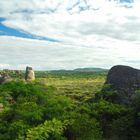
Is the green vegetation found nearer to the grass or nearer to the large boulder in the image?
the large boulder

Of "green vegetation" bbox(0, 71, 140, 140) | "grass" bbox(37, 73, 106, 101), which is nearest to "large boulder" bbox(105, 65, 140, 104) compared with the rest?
"green vegetation" bbox(0, 71, 140, 140)

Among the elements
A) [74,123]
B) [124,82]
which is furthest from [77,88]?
[74,123]

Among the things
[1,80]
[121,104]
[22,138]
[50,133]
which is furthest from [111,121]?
[1,80]

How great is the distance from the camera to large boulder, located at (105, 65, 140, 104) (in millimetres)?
17083

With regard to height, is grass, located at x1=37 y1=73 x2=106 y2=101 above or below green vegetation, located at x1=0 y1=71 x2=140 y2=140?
below

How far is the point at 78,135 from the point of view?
1351 centimetres

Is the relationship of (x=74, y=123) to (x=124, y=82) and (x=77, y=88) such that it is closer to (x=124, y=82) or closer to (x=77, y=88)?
(x=124, y=82)

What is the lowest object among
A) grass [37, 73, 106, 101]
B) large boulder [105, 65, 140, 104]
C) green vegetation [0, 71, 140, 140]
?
grass [37, 73, 106, 101]

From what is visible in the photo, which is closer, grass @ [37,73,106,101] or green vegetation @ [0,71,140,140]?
green vegetation @ [0,71,140,140]

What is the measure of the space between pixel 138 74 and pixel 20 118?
612cm

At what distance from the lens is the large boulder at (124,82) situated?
673 inches

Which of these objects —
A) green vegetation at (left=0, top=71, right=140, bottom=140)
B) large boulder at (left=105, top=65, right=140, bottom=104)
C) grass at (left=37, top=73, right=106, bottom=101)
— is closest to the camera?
green vegetation at (left=0, top=71, right=140, bottom=140)

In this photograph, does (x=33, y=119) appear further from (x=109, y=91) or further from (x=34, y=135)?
(x=109, y=91)

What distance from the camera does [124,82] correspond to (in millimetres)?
17609
